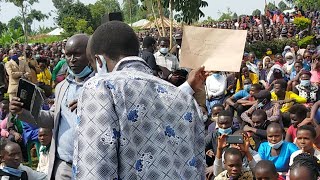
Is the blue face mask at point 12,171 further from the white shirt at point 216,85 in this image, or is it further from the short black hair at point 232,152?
the white shirt at point 216,85

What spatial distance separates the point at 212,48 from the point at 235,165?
2.28 meters

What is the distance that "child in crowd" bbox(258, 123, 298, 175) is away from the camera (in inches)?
218

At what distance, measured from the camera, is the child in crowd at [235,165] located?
491cm

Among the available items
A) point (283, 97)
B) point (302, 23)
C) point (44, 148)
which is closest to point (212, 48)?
point (44, 148)

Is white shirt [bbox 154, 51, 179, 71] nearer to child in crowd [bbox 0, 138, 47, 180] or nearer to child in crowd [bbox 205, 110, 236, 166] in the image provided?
child in crowd [bbox 205, 110, 236, 166]

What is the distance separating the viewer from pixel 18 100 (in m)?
3.76

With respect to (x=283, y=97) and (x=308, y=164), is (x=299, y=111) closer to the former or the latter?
(x=283, y=97)

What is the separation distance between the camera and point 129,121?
214 centimetres

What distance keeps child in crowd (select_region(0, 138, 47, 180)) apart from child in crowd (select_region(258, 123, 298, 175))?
2.12m

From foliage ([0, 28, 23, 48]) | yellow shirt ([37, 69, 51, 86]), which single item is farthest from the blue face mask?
foliage ([0, 28, 23, 48])

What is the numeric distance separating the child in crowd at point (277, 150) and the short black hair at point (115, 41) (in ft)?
11.6

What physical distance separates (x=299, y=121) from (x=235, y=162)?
2.15m

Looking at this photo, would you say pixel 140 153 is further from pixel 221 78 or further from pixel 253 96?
pixel 221 78

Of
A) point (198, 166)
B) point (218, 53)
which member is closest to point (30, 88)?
point (218, 53)
